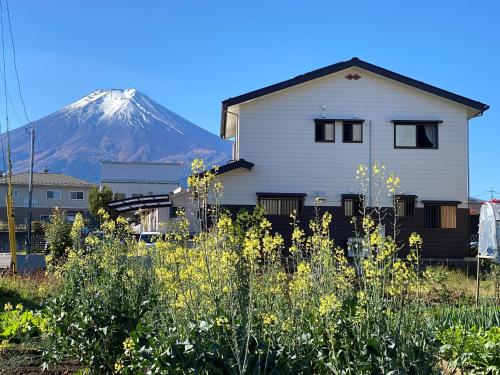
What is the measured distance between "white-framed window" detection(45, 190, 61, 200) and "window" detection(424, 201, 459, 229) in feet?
150

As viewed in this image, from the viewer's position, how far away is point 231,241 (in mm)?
3926

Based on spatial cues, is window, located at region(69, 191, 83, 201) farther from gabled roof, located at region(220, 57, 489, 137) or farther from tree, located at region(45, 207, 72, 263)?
tree, located at region(45, 207, 72, 263)

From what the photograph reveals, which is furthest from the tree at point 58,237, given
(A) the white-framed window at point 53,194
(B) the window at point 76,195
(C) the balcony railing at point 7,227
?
(B) the window at point 76,195

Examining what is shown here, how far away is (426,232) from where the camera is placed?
21969 millimetres

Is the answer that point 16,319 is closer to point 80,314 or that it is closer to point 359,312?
point 80,314

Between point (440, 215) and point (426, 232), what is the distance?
0.86 meters

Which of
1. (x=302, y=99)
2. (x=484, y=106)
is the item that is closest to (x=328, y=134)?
(x=302, y=99)

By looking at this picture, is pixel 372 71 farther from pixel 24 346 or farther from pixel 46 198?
pixel 46 198

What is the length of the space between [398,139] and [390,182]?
18990 mm

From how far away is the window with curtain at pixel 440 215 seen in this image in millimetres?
21969

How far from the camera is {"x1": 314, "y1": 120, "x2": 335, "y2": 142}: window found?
22.1 m

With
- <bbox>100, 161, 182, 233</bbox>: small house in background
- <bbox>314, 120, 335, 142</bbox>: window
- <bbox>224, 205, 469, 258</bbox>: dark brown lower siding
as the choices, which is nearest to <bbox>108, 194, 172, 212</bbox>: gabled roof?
<bbox>224, 205, 469, 258</bbox>: dark brown lower siding

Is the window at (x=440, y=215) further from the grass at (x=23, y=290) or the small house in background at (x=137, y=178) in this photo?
the small house in background at (x=137, y=178)

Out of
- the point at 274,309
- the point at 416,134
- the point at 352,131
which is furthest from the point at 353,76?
the point at 274,309
